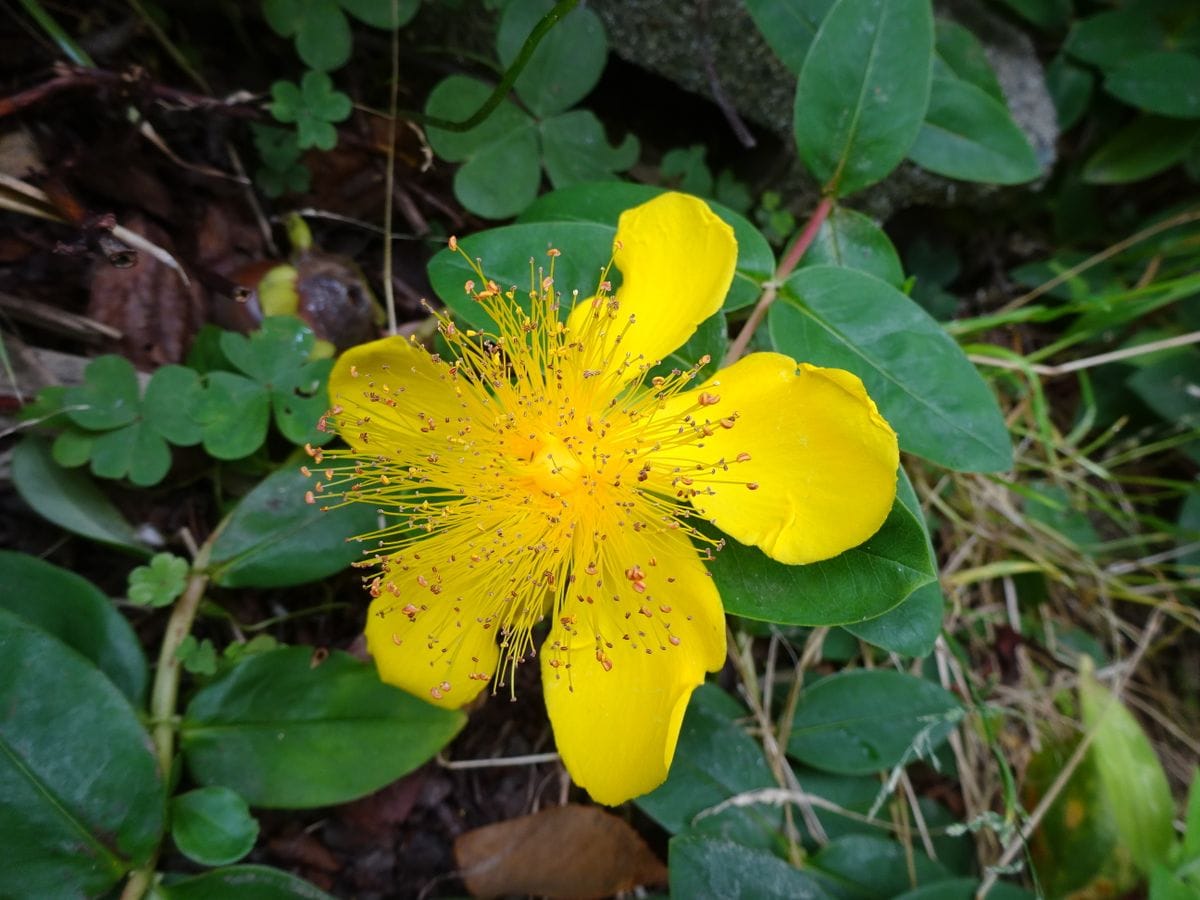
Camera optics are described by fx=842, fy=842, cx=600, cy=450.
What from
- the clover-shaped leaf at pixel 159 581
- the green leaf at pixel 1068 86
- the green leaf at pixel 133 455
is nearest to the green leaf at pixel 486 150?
the green leaf at pixel 133 455

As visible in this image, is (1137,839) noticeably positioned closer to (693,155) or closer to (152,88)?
(693,155)

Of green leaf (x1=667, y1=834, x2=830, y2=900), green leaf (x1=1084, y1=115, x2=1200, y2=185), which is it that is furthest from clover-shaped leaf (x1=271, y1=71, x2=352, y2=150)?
green leaf (x1=1084, y1=115, x2=1200, y2=185)

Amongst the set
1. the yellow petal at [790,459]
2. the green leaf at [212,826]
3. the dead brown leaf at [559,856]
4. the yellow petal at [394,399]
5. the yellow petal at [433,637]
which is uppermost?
the yellow petal at [790,459]

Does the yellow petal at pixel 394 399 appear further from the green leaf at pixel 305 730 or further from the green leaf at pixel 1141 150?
the green leaf at pixel 1141 150

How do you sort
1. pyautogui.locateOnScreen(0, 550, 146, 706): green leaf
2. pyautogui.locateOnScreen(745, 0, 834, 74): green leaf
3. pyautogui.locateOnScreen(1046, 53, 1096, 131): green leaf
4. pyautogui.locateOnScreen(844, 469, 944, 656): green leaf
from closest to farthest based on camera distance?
pyautogui.locateOnScreen(844, 469, 944, 656): green leaf, pyautogui.locateOnScreen(0, 550, 146, 706): green leaf, pyautogui.locateOnScreen(745, 0, 834, 74): green leaf, pyautogui.locateOnScreen(1046, 53, 1096, 131): green leaf

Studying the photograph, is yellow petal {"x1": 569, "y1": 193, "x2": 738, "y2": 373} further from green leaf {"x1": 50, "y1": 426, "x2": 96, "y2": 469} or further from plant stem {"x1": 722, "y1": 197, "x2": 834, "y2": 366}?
green leaf {"x1": 50, "y1": 426, "x2": 96, "y2": 469}

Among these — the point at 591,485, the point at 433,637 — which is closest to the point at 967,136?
the point at 591,485

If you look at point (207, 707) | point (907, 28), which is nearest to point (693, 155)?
point (907, 28)
